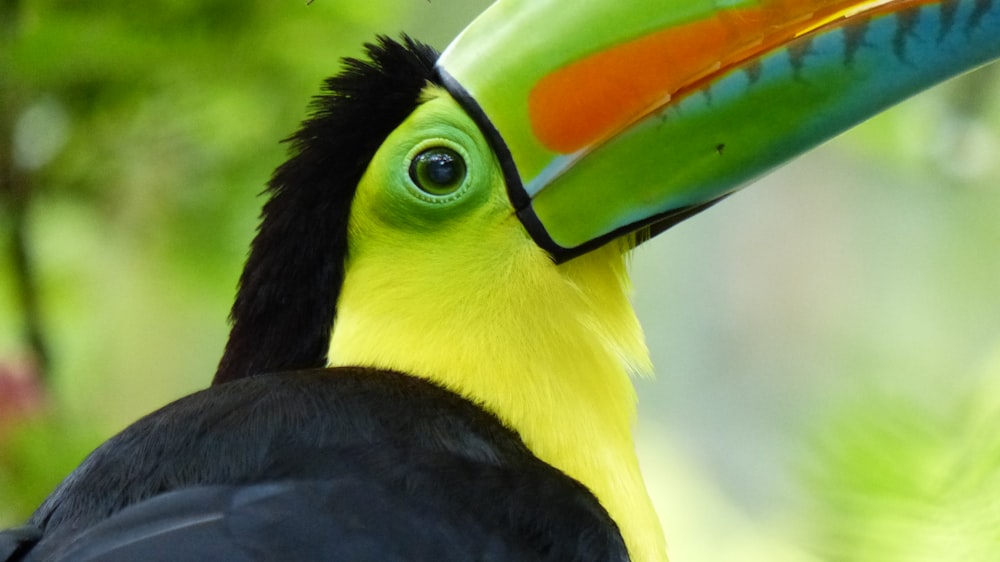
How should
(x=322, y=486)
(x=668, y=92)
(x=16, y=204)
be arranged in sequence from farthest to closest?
1. (x=16, y=204)
2. (x=668, y=92)
3. (x=322, y=486)

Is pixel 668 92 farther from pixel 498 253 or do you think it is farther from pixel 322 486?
pixel 322 486

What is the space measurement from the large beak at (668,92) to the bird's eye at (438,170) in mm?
58

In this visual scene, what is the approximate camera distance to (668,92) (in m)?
1.49

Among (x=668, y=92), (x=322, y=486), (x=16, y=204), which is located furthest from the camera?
(x=16, y=204)

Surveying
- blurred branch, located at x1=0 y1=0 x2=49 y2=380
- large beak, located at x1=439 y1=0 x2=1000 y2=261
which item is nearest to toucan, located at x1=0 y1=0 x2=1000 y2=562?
large beak, located at x1=439 y1=0 x2=1000 y2=261

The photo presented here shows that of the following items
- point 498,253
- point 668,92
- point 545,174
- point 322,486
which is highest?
point 668,92

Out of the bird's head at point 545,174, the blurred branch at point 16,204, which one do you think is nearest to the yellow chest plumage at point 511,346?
the bird's head at point 545,174

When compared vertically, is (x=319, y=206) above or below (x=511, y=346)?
above

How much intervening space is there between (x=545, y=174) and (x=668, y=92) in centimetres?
18

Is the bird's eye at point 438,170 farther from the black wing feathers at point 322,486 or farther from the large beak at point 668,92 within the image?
the black wing feathers at point 322,486

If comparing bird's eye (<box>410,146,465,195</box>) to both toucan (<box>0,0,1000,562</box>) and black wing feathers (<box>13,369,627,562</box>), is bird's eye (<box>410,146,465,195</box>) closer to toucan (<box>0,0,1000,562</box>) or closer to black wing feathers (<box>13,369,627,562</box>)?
toucan (<box>0,0,1000,562</box>)

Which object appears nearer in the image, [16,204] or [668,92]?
[668,92]

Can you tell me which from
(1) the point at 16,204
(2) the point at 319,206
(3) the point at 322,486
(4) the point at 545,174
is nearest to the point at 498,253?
(4) the point at 545,174

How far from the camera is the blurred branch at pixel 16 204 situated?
205 centimetres
